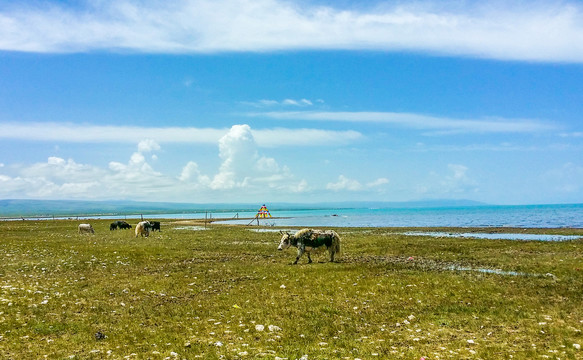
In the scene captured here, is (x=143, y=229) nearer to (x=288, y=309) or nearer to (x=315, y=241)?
(x=315, y=241)

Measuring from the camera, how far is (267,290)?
1938cm

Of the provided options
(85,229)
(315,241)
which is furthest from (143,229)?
(315,241)

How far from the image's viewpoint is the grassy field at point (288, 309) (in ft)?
38.2

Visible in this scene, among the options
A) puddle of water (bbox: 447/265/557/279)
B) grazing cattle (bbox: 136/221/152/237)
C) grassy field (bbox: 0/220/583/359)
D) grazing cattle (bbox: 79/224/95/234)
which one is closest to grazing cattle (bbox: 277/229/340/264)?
grassy field (bbox: 0/220/583/359)

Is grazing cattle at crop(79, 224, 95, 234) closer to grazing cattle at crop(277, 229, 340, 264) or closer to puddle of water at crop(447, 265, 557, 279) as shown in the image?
grazing cattle at crop(277, 229, 340, 264)

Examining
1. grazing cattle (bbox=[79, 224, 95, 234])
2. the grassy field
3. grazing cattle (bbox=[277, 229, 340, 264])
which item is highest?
grazing cattle (bbox=[277, 229, 340, 264])

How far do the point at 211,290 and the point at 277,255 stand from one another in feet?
47.4

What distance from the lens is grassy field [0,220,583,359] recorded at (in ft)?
38.2

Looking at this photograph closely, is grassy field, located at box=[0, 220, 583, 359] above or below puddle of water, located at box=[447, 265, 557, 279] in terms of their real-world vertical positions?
above

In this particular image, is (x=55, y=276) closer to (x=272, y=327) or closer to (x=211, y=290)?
(x=211, y=290)

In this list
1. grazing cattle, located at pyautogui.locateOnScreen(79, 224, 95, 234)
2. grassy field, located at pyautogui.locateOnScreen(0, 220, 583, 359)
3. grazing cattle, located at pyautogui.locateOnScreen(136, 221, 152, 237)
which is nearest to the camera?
grassy field, located at pyautogui.locateOnScreen(0, 220, 583, 359)

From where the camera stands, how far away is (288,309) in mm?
16000

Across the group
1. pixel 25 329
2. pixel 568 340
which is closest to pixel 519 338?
pixel 568 340

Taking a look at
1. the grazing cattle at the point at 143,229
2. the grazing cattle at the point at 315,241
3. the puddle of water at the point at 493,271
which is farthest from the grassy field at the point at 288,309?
the grazing cattle at the point at 143,229
